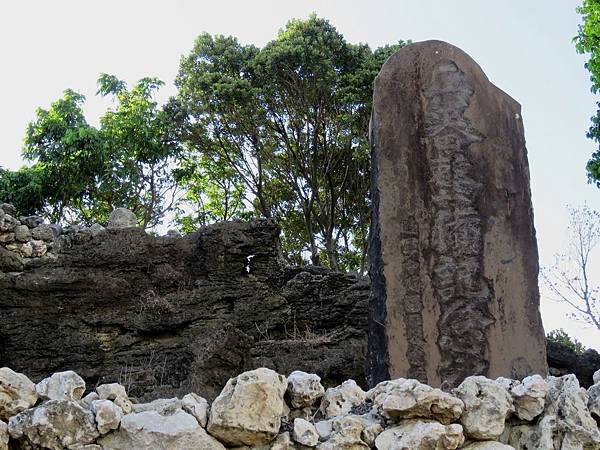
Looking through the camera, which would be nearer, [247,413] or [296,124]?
[247,413]

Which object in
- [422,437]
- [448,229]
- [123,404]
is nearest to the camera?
[422,437]

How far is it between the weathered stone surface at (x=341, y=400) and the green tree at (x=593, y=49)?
33.8 feet

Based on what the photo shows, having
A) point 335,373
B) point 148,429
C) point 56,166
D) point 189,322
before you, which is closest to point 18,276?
point 189,322

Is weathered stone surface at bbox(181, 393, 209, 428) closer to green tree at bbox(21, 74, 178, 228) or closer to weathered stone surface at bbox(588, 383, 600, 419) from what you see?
weathered stone surface at bbox(588, 383, 600, 419)

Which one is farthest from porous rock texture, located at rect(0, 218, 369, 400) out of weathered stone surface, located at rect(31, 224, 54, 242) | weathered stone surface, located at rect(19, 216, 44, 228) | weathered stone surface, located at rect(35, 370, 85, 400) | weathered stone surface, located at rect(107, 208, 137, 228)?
weathered stone surface, located at rect(35, 370, 85, 400)

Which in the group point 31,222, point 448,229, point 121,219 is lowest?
point 448,229

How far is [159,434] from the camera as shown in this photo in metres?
2.70

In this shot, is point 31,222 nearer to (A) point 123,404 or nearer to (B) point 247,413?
(A) point 123,404

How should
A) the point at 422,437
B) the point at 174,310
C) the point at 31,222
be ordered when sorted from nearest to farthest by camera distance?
the point at 422,437 → the point at 174,310 → the point at 31,222

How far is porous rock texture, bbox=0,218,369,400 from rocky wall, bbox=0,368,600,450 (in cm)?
377

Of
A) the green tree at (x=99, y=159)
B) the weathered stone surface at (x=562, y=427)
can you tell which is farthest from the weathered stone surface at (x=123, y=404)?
the green tree at (x=99, y=159)

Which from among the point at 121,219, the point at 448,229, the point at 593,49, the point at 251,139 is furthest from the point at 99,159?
the point at 448,229

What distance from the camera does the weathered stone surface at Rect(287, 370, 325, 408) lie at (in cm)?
291

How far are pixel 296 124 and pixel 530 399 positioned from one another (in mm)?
16360
